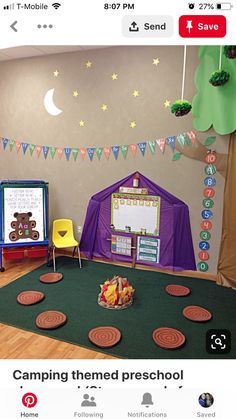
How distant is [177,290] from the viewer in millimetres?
3373

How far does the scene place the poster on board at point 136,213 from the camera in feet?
12.9

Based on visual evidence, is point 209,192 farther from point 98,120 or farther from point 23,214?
point 23,214

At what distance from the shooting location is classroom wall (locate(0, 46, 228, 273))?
3.65 m

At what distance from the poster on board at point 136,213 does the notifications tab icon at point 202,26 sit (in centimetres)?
294

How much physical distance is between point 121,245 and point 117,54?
8.24 feet

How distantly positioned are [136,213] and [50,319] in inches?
72.9

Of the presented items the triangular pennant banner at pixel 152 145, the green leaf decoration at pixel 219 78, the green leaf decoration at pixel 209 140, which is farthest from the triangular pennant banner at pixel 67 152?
the green leaf decoration at pixel 219 78

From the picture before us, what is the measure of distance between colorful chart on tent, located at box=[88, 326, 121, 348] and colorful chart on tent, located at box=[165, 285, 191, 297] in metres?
0.96

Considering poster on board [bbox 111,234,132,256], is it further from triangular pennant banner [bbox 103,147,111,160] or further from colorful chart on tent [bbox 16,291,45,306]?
colorful chart on tent [bbox 16,291,45,306]

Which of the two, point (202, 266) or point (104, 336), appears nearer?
point (104, 336)

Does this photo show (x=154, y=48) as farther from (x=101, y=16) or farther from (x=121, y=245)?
(x=101, y=16)

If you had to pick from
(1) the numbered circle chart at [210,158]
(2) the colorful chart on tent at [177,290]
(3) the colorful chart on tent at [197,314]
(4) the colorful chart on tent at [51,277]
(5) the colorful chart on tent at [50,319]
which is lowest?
(5) the colorful chart on tent at [50,319]

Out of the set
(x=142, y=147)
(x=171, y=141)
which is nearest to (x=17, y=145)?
(x=142, y=147)

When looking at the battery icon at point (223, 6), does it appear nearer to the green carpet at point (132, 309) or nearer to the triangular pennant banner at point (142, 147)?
the green carpet at point (132, 309)
